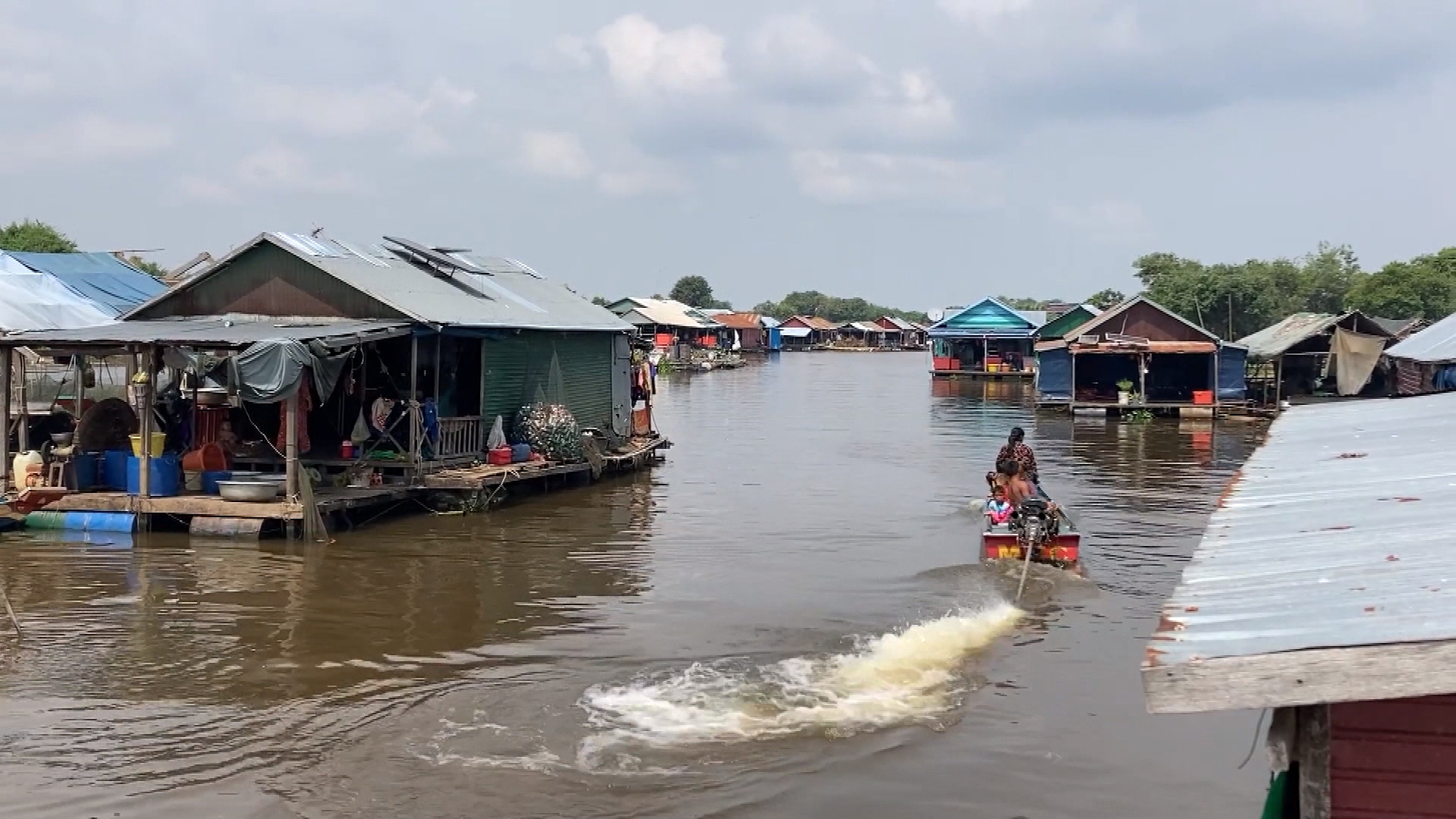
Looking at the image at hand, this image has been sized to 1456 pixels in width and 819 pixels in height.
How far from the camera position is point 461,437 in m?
18.5

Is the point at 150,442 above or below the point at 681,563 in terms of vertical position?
above

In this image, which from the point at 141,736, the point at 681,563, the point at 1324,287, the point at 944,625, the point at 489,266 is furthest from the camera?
the point at 1324,287

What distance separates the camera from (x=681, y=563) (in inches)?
597

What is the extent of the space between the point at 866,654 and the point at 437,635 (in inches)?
151

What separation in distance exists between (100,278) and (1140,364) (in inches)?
1107

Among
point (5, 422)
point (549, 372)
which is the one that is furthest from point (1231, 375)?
point (5, 422)

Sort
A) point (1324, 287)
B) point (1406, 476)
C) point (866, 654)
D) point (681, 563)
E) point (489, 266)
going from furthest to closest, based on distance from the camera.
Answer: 1. point (1324, 287)
2. point (489, 266)
3. point (681, 563)
4. point (866, 654)
5. point (1406, 476)

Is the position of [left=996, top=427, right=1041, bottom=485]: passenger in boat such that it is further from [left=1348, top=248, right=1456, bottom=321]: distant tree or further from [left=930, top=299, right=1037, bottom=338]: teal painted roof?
[left=930, top=299, right=1037, bottom=338]: teal painted roof

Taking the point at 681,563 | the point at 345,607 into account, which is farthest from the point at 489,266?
the point at 345,607

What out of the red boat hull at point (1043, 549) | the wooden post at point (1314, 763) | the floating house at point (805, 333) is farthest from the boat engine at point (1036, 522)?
the floating house at point (805, 333)

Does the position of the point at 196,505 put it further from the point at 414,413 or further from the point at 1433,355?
the point at 1433,355

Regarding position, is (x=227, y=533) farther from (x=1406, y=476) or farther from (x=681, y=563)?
(x=1406, y=476)

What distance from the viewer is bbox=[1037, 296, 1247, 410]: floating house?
36.6 meters

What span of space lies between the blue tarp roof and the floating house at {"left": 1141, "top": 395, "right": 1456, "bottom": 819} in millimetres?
22281
